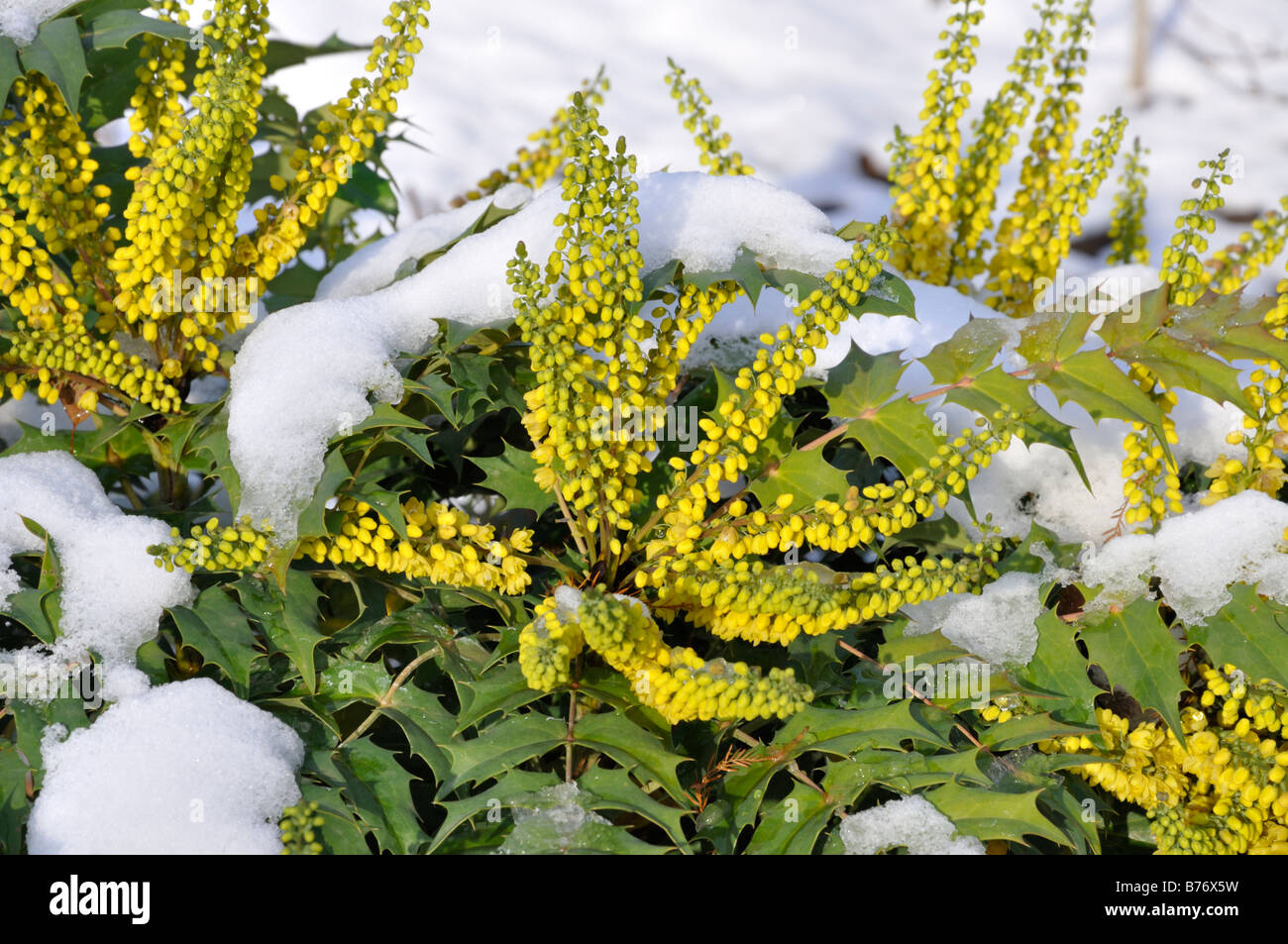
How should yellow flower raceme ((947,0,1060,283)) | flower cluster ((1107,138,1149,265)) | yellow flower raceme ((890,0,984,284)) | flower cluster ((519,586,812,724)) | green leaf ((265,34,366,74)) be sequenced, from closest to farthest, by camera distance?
1. flower cluster ((519,586,812,724))
2. yellow flower raceme ((890,0,984,284))
3. yellow flower raceme ((947,0,1060,283))
4. green leaf ((265,34,366,74))
5. flower cluster ((1107,138,1149,265))

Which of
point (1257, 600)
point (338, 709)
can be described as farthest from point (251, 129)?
point (1257, 600)

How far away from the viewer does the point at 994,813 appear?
1.15 m

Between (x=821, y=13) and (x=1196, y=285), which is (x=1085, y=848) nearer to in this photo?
(x=1196, y=285)

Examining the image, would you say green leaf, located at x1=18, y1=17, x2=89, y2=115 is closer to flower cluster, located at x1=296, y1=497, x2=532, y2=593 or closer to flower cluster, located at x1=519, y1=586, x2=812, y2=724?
flower cluster, located at x1=296, y1=497, x2=532, y2=593

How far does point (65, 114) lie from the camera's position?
136 centimetres

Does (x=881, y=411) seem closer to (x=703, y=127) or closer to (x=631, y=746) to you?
(x=631, y=746)

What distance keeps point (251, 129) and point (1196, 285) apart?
114 cm

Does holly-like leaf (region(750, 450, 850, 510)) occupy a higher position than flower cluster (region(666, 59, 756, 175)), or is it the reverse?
flower cluster (region(666, 59, 756, 175))

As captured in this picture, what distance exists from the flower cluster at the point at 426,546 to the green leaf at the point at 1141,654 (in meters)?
0.64

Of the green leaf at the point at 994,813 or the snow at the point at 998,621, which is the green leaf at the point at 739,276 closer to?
the snow at the point at 998,621

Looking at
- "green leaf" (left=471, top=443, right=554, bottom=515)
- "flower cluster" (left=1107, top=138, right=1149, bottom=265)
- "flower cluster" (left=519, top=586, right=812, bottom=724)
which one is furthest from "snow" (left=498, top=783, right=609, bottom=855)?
"flower cluster" (left=1107, top=138, right=1149, bottom=265)

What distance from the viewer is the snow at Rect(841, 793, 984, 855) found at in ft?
3.77

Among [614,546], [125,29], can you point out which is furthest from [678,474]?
[125,29]

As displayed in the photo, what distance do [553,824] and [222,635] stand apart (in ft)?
1.40
